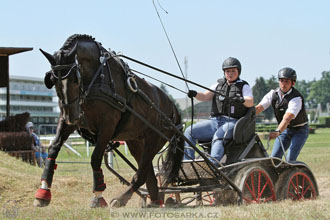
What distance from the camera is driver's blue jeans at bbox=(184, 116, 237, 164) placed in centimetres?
758

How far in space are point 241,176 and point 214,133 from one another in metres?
0.88

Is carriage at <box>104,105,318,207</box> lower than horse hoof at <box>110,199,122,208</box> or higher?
higher

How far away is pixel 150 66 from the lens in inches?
261

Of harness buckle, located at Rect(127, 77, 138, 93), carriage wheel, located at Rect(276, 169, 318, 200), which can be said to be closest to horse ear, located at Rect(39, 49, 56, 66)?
harness buckle, located at Rect(127, 77, 138, 93)

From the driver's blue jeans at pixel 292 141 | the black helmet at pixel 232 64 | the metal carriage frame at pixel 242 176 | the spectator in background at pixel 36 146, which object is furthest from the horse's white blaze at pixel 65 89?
the spectator in background at pixel 36 146

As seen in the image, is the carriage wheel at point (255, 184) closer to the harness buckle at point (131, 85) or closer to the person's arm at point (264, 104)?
the person's arm at point (264, 104)

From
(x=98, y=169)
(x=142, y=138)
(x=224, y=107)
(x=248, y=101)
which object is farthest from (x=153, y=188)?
(x=248, y=101)

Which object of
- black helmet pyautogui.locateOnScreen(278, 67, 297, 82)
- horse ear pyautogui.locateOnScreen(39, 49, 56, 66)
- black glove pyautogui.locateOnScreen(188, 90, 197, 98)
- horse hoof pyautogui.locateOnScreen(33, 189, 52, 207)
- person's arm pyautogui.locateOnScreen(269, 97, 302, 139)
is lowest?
horse hoof pyautogui.locateOnScreen(33, 189, 52, 207)

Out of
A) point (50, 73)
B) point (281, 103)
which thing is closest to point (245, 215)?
point (50, 73)

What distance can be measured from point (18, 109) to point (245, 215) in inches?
3568

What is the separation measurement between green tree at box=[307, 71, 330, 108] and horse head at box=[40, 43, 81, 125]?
164m

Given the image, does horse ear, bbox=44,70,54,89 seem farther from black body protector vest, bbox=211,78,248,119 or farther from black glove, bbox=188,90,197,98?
black body protector vest, bbox=211,78,248,119

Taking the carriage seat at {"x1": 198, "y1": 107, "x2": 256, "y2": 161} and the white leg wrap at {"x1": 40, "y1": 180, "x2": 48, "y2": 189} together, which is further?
the carriage seat at {"x1": 198, "y1": 107, "x2": 256, "y2": 161}

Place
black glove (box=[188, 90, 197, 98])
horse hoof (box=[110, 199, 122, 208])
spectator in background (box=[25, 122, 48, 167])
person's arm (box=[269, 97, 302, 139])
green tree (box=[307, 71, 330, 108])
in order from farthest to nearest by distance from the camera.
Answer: green tree (box=[307, 71, 330, 108]) < spectator in background (box=[25, 122, 48, 167]) < person's arm (box=[269, 97, 302, 139]) < black glove (box=[188, 90, 197, 98]) < horse hoof (box=[110, 199, 122, 208])
